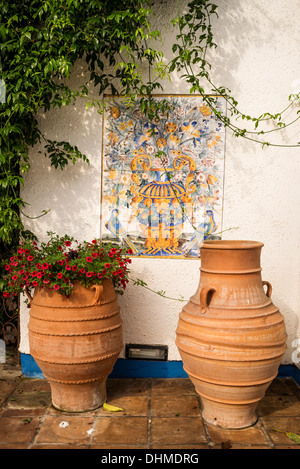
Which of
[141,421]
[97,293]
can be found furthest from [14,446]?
[97,293]

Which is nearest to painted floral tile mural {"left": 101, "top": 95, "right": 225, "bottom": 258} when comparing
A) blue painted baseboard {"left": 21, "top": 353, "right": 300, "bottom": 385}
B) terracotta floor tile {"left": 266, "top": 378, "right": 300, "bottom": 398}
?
blue painted baseboard {"left": 21, "top": 353, "right": 300, "bottom": 385}

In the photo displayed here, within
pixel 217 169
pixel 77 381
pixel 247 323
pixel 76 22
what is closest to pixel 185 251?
pixel 217 169

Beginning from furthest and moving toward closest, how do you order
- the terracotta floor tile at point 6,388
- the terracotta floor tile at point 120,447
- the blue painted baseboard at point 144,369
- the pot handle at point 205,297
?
the blue painted baseboard at point 144,369, the terracotta floor tile at point 6,388, the pot handle at point 205,297, the terracotta floor tile at point 120,447

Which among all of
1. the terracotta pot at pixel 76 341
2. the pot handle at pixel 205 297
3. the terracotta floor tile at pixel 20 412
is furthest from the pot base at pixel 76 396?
the pot handle at pixel 205 297

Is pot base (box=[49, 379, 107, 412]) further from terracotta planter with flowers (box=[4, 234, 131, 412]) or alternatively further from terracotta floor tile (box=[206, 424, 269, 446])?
terracotta floor tile (box=[206, 424, 269, 446])

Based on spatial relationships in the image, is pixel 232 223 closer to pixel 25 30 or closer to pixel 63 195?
pixel 63 195

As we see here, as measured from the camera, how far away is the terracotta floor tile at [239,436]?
2.61 m

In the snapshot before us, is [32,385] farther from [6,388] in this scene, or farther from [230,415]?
[230,415]

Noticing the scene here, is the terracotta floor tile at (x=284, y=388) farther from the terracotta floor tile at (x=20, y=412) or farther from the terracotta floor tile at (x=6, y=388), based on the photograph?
the terracotta floor tile at (x=6, y=388)

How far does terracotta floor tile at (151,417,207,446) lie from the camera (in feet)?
8.59

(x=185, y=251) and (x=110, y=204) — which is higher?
(x=110, y=204)

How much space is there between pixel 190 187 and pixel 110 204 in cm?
66

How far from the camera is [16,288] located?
3076mm

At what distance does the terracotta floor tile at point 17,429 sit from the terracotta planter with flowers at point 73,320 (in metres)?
0.25
